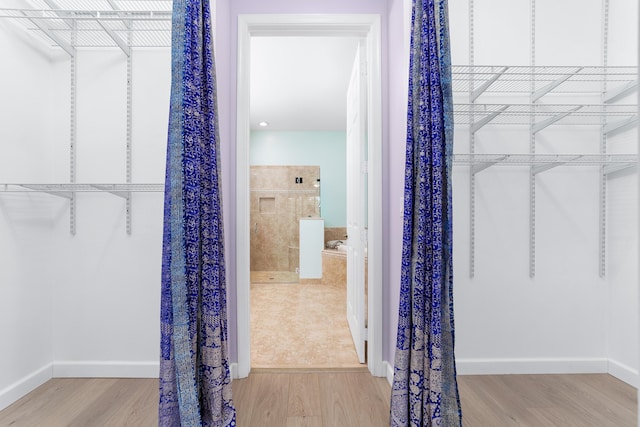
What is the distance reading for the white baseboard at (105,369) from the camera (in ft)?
6.29

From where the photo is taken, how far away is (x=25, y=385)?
1.72 m

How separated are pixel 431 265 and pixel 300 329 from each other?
186 cm

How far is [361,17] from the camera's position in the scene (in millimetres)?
2047

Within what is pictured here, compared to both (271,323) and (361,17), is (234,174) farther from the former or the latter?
(271,323)

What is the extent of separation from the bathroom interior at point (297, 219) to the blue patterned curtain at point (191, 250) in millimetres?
893

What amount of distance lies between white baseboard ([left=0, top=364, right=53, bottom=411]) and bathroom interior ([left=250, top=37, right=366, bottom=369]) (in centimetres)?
118

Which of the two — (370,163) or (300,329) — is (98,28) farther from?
(300,329)

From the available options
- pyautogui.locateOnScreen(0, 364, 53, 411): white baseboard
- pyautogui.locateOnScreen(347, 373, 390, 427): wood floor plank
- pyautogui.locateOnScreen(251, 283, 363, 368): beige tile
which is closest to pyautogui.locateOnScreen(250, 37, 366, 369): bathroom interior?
pyautogui.locateOnScreen(251, 283, 363, 368): beige tile

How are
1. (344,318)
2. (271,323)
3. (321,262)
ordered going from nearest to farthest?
(271,323), (344,318), (321,262)

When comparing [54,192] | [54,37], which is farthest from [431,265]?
[54,37]

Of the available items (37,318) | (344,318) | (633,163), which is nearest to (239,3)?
(37,318)

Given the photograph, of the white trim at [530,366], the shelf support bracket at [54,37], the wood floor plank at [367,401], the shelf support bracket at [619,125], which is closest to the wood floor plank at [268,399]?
the wood floor plank at [367,401]

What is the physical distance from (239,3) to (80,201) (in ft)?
5.16

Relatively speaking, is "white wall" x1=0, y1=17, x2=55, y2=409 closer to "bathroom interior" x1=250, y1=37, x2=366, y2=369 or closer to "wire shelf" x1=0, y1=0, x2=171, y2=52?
"wire shelf" x1=0, y1=0, x2=171, y2=52
